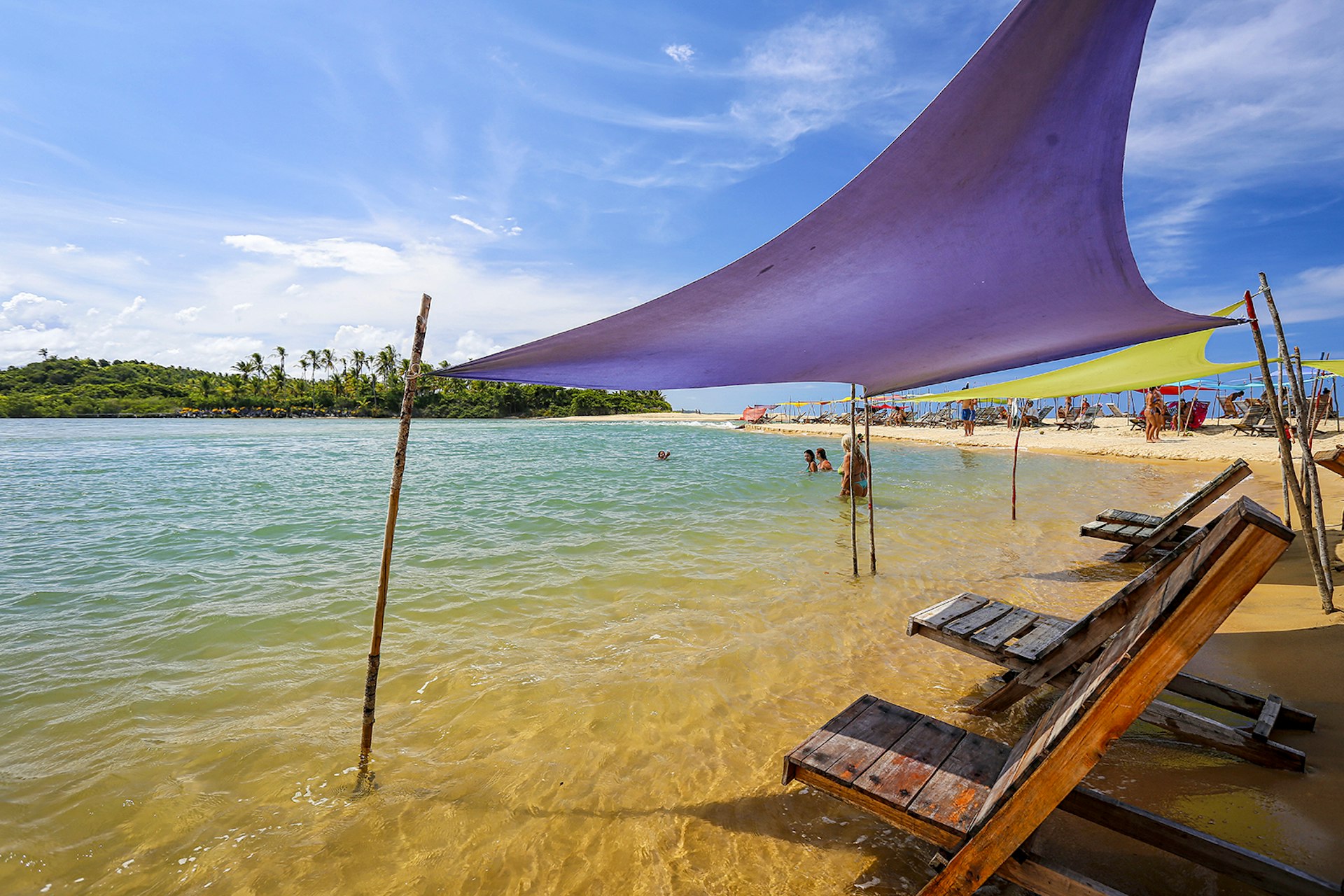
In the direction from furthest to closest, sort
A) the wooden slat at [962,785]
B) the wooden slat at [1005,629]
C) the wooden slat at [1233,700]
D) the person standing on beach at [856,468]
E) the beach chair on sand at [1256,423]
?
the beach chair on sand at [1256,423] < the person standing on beach at [856,468] < the wooden slat at [1005,629] < the wooden slat at [1233,700] < the wooden slat at [962,785]

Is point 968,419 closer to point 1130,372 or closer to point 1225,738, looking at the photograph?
point 1130,372

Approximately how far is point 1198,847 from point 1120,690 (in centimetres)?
90

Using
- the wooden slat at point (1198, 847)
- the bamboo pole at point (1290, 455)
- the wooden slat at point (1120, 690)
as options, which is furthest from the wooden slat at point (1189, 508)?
the wooden slat at point (1120, 690)

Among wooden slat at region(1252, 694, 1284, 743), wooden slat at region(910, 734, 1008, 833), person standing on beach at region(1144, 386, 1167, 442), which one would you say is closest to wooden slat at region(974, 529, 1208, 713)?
wooden slat at region(1252, 694, 1284, 743)

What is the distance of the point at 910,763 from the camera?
2021 mm

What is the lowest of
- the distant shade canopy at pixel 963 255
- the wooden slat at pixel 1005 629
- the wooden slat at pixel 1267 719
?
the wooden slat at pixel 1267 719

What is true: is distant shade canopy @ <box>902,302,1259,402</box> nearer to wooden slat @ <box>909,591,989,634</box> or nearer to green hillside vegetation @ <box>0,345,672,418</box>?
wooden slat @ <box>909,591,989,634</box>

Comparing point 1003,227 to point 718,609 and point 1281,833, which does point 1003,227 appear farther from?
point 718,609

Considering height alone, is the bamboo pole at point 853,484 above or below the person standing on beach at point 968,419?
below

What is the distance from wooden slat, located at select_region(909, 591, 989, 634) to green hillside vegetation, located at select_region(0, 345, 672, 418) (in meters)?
76.2

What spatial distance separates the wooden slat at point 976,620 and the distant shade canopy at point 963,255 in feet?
5.93

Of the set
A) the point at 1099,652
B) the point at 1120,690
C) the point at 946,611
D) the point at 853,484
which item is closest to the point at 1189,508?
the point at 853,484

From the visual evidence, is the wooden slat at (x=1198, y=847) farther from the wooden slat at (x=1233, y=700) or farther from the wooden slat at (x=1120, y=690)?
the wooden slat at (x=1233, y=700)

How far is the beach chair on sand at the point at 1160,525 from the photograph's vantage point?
239 inches
